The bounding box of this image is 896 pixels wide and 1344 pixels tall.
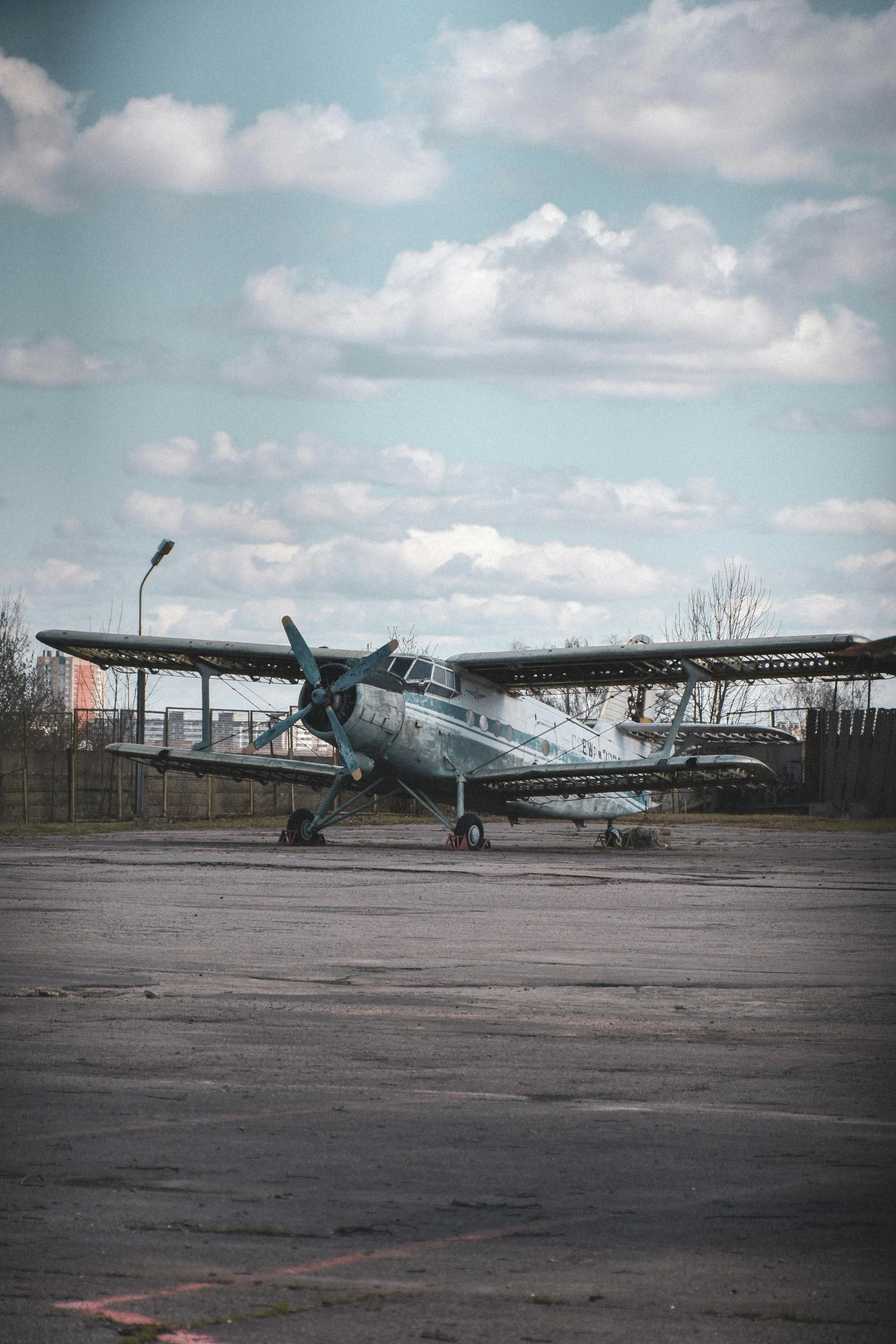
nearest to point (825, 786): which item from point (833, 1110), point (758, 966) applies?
point (758, 966)

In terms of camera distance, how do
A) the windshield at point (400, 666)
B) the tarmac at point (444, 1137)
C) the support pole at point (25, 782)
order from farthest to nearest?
the support pole at point (25, 782) → the windshield at point (400, 666) → the tarmac at point (444, 1137)

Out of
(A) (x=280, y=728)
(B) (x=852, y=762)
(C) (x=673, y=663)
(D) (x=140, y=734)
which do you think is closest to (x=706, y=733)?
(C) (x=673, y=663)

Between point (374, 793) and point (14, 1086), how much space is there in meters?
22.9

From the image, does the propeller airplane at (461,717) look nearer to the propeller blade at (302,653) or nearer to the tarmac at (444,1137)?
the propeller blade at (302,653)

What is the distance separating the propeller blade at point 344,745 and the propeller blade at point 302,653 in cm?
69

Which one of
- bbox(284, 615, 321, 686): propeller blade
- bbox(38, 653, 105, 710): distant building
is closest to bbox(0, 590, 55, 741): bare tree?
bbox(38, 653, 105, 710): distant building

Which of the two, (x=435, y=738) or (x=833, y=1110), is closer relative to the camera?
(x=833, y=1110)

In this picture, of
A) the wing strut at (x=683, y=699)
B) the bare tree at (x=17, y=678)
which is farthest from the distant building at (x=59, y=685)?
the wing strut at (x=683, y=699)

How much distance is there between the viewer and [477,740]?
26125 millimetres

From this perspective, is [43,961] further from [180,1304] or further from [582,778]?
[582,778]

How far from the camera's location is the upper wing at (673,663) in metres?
23.0

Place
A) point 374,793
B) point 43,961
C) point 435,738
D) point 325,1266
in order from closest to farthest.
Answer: point 325,1266 < point 43,961 < point 435,738 < point 374,793

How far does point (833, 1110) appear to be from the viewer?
4605 millimetres

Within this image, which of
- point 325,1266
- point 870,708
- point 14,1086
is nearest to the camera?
point 325,1266
